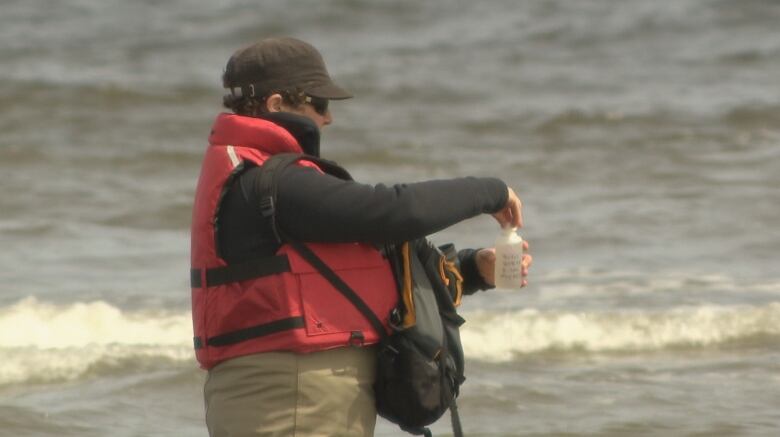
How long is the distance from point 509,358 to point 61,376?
2.14m

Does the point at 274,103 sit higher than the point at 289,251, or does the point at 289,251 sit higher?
the point at 274,103

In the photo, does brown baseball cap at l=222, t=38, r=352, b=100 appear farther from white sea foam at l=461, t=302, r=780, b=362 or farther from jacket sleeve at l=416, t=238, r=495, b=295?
white sea foam at l=461, t=302, r=780, b=362

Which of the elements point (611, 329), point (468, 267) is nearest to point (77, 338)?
point (611, 329)

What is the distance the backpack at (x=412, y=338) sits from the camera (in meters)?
3.37

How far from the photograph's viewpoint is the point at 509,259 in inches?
144

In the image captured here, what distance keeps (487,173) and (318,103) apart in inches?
403

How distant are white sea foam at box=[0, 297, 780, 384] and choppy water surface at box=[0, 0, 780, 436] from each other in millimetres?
19

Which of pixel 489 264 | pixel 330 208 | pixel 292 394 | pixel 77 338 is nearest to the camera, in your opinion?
pixel 330 208

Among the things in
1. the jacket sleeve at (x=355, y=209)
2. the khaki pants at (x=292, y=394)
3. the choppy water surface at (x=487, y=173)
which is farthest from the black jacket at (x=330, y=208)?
the choppy water surface at (x=487, y=173)

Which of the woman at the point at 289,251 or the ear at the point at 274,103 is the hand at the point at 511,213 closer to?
the woman at the point at 289,251

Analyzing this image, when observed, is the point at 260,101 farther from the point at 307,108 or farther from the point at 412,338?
the point at 412,338

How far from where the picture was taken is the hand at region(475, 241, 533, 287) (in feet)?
12.2

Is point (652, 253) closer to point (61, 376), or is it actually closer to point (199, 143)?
point (61, 376)

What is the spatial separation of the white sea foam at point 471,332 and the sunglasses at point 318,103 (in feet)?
13.4
